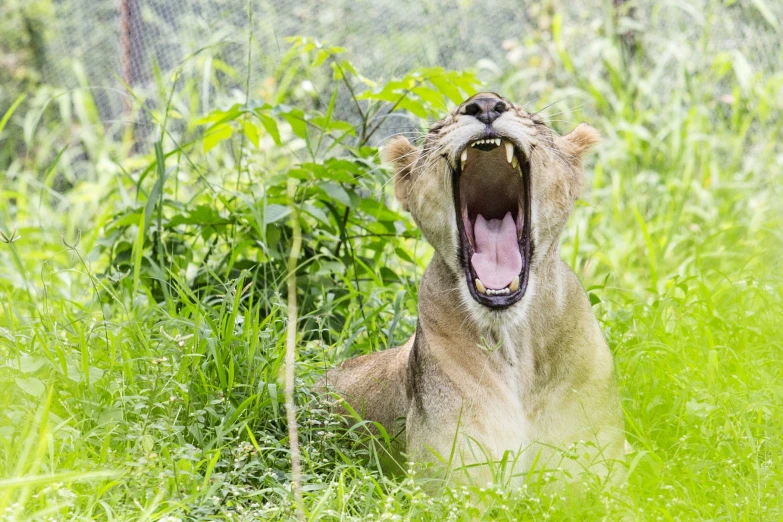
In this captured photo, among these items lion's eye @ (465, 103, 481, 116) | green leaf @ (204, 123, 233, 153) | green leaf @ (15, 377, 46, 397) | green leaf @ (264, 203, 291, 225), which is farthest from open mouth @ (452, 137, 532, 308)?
green leaf @ (15, 377, 46, 397)

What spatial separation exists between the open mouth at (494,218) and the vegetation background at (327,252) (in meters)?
0.34

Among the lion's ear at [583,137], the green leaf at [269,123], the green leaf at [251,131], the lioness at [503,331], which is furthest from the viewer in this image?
the green leaf at [251,131]

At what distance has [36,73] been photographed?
858 cm

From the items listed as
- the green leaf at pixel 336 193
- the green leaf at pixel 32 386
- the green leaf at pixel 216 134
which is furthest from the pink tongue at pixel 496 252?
the green leaf at pixel 32 386

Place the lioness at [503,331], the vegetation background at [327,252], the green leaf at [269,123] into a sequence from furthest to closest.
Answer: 1. the green leaf at [269,123]
2. the lioness at [503,331]
3. the vegetation background at [327,252]

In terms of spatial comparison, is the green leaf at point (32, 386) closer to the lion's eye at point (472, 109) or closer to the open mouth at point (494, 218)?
the open mouth at point (494, 218)

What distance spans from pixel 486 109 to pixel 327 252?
6.82 feet

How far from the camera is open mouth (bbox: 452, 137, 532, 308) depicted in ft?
11.3

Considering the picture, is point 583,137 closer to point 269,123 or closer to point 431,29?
point 269,123

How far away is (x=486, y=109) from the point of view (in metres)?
3.33

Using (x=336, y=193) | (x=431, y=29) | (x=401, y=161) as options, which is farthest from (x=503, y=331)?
(x=431, y=29)

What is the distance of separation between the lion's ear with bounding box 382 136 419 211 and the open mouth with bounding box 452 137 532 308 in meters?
0.20

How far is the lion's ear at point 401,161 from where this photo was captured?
3.77m

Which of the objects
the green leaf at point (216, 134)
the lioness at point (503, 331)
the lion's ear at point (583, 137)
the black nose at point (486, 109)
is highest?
the black nose at point (486, 109)
